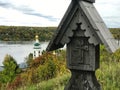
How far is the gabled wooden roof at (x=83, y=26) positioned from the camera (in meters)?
2.99

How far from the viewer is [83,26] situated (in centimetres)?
310

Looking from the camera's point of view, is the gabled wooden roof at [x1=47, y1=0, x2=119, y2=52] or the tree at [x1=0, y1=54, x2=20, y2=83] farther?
the tree at [x1=0, y1=54, x2=20, y2=83]

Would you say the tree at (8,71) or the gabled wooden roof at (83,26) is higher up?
the gabled wooden roof at (83,26)

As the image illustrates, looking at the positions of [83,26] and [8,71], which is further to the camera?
[8,71]

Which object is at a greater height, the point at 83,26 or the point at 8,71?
the point at 83,26

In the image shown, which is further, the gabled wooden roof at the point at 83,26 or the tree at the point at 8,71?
the tree at the point at 8,71

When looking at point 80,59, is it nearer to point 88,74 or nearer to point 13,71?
point 88,74

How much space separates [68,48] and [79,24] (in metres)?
0.33

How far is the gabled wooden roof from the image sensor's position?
118 inches

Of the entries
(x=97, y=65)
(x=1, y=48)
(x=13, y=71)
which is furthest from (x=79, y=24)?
(x=1, y=48)

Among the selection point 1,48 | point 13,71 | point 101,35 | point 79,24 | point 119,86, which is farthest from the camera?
point 1,48

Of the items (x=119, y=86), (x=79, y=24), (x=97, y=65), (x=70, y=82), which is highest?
(x=79, y=24)

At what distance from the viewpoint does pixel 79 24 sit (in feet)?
10.4

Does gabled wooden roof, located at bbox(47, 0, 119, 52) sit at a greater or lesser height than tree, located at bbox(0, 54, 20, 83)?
greater
